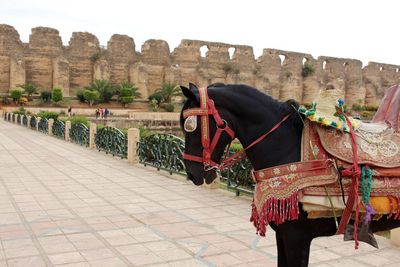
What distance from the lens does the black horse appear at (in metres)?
2.39

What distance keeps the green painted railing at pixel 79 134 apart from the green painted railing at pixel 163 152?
5372 mm

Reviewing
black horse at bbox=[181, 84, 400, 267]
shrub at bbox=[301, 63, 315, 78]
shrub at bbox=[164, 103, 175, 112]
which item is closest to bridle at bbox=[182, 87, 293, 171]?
black horse at bbox=[181, 84, 400, 267]

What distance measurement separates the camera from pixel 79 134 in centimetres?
1620

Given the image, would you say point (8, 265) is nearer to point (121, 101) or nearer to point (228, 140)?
point (228, 140)

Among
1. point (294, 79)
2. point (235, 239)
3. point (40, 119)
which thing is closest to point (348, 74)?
point (294, 79)

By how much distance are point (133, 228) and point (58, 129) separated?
1560cm

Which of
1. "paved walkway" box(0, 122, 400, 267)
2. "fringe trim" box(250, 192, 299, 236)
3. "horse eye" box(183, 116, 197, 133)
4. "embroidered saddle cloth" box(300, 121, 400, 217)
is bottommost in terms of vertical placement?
"paved walkway" box(0, 122, 400, 267)

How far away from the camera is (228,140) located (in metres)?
2.46

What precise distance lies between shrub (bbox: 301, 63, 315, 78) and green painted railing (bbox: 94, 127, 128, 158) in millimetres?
44548

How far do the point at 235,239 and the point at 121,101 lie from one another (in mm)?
33191

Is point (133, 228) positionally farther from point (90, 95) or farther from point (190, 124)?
point (90, 95)

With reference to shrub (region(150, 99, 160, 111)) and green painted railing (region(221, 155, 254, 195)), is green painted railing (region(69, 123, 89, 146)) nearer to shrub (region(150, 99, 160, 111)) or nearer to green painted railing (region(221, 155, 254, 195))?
green painted railing (region(221, 155, 254, 195))

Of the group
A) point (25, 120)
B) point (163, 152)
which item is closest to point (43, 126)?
point (25, 120)

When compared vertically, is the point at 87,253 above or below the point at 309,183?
below
